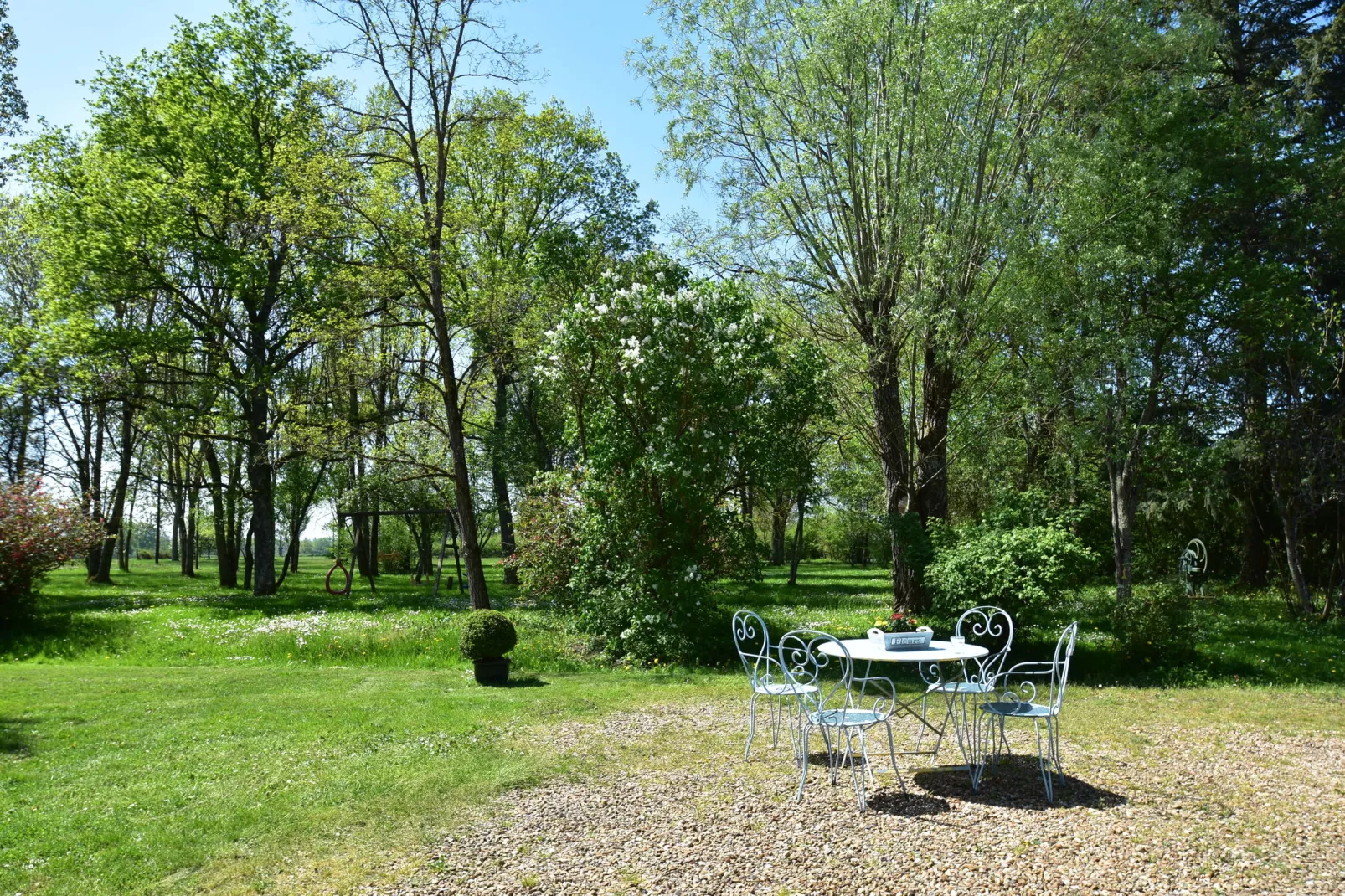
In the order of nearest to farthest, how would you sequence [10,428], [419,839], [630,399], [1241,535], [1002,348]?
[419,839] < [630,399] < [1002,348] < [1241,535] < [10,428]

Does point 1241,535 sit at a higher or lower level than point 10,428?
lower

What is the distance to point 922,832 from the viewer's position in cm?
493

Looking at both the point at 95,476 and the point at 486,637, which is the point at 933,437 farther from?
the point at 95,476

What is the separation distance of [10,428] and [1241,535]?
115 feet

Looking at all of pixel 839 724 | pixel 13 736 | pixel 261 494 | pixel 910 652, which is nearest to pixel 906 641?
pixel 910 652

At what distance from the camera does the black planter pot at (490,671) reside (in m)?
10.2

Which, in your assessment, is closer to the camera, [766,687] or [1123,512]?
[766,687]

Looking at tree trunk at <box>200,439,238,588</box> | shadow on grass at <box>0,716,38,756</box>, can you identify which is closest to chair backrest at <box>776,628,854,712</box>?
shadow on grass at <box>0,716,38,756</box>

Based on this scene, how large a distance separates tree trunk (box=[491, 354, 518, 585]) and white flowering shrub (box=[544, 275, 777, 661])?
9.23 meters

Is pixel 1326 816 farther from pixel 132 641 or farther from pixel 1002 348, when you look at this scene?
pixel 132 641

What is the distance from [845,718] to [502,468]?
57.9 ft

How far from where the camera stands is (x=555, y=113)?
2375 centimetres

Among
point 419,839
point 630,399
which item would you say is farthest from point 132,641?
point 419,839

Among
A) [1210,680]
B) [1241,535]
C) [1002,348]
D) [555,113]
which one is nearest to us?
[1210,680]
